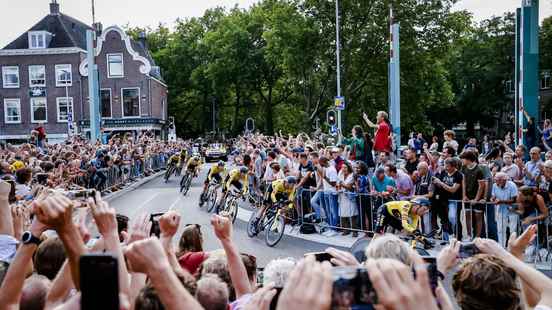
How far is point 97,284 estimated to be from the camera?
1470 millimetres

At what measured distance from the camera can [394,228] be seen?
439 inches

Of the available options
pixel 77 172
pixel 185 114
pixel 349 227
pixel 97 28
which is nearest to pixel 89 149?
pixel 77 172

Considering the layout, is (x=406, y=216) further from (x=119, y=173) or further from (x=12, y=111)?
(x=12, y=111)

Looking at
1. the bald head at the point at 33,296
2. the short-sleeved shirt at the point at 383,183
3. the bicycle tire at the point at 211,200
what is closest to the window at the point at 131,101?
the bicycle tire at the point at 211,200

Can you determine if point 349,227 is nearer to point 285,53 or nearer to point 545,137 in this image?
point 545,137

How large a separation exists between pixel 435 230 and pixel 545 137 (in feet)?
22.6

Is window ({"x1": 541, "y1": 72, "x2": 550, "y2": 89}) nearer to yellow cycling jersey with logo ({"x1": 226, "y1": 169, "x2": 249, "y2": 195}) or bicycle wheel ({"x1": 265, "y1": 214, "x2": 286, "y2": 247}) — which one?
yellow cycling jersey with logo ({"x1": 226, "y1": 169, "x2": 249, "y2": 195})

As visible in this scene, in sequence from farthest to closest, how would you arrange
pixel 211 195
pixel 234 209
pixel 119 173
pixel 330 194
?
pixel 119 173, pixel 211 195, pixel 234 209, pixel 330 194

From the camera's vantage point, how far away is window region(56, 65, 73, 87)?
54625mm

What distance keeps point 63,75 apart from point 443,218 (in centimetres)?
4993

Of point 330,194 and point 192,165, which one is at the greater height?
point 192,165

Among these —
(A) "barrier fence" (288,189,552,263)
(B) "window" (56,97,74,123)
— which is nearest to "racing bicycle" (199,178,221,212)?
(A) "barrier fence" (288,189,552,263)

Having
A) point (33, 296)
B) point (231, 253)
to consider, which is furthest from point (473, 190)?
point (33, 296)

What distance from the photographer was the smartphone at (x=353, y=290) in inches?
62.4
